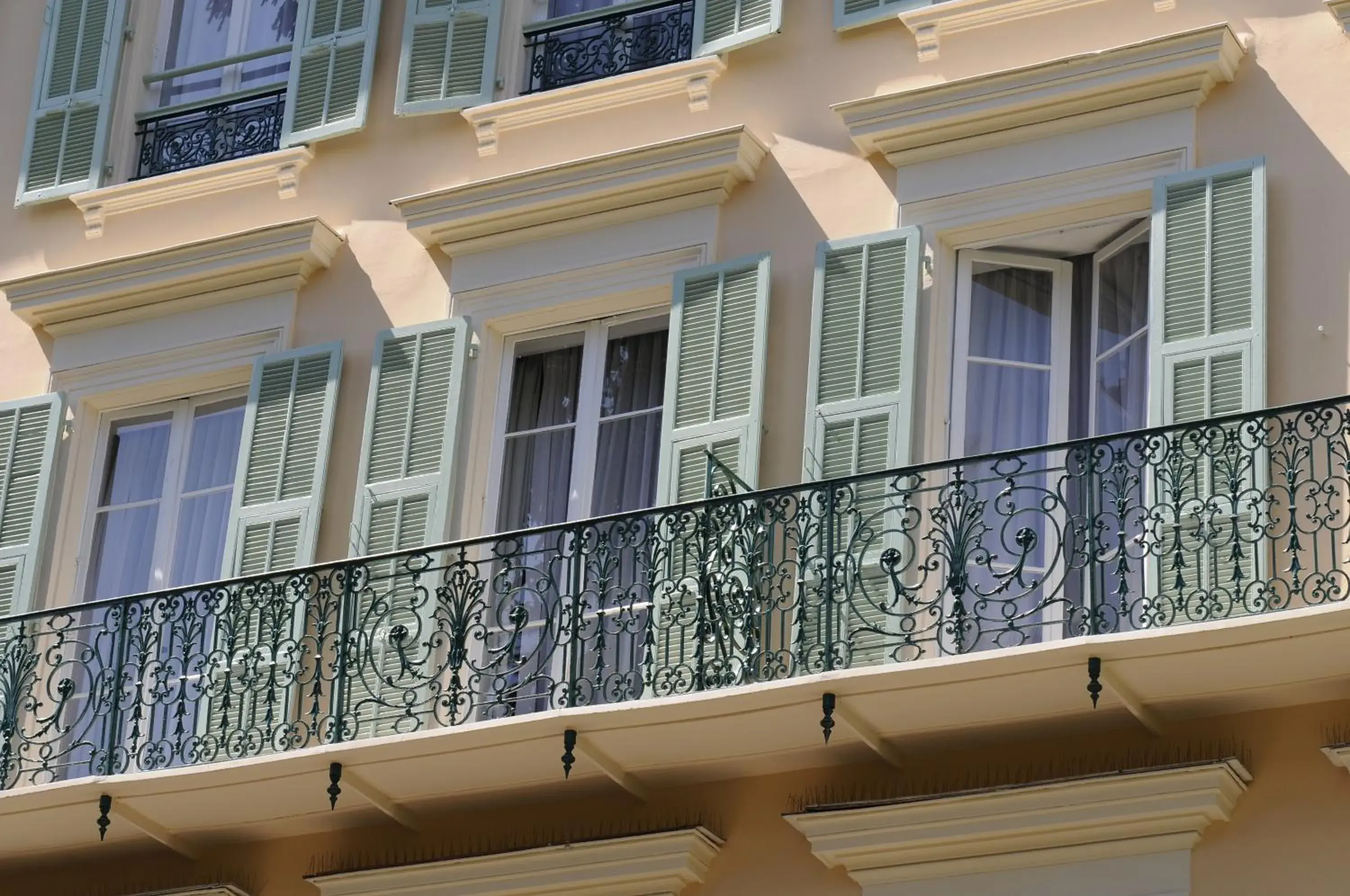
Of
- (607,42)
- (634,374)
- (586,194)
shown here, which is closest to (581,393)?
(634,374)

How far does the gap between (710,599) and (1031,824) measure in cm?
181

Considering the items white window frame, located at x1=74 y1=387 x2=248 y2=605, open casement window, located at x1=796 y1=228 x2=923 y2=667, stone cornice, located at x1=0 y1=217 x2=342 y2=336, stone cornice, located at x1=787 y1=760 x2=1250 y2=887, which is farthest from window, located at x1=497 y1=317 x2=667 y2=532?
stone cornice, located at x1=787 y1=760 x2=1250 y2=887

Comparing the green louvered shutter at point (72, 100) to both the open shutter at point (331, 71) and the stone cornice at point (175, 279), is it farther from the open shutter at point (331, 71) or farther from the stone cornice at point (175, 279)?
the open shutter at point (331, 71)

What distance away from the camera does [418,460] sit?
45.5ft

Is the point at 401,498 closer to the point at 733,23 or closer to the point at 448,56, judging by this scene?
the point at 448,56

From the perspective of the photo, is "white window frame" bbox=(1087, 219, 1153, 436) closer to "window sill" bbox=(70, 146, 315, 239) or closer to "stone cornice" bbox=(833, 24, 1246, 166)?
"stone cornice" bbox=(833, 24, 1246, 166)

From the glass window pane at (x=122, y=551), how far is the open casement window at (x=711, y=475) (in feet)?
10.7

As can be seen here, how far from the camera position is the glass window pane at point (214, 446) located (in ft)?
49.0

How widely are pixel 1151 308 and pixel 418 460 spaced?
12.5ft

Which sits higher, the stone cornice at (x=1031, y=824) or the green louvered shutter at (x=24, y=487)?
the green louvered shutter at (x=24, y=487)

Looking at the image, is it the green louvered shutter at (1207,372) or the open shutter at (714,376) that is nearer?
the green louvered shutter at (1207,372)

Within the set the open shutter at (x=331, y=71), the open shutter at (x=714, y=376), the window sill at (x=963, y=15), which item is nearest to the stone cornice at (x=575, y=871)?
the open shutter at (x=714, y=376)

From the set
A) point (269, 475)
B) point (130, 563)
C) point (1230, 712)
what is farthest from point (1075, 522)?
point (130, 563)

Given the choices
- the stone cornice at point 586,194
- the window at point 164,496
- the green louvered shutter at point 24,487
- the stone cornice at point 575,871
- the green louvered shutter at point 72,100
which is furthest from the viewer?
the green louvered shutter at point 72,100
